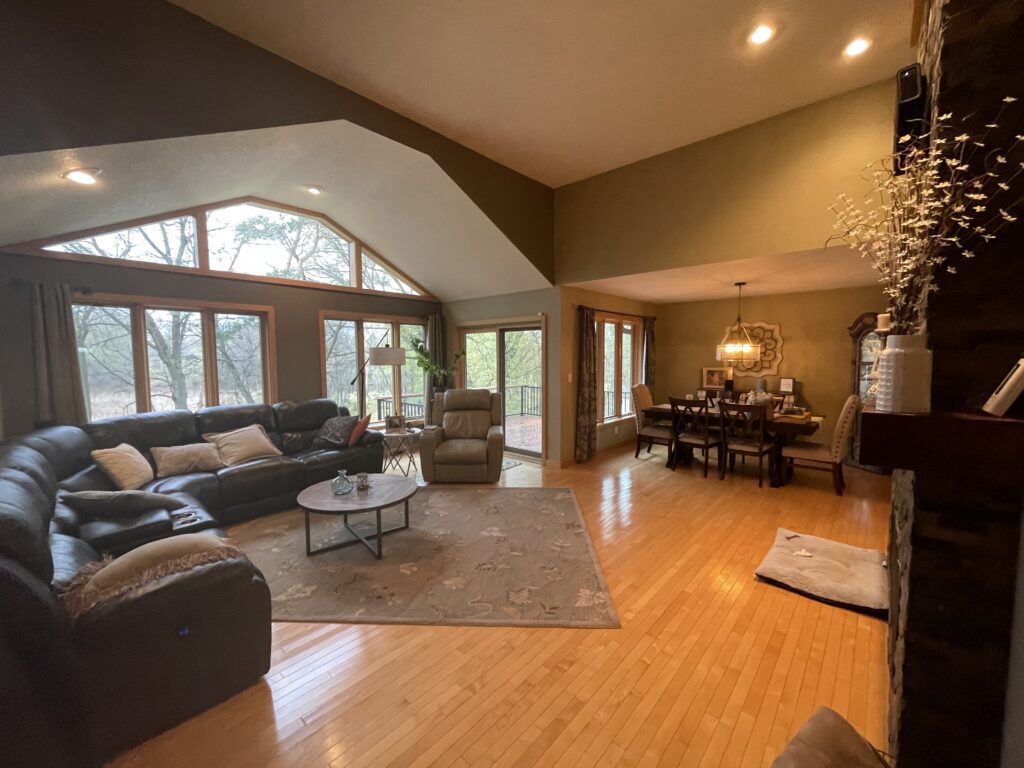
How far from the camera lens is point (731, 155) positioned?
11.9 ft

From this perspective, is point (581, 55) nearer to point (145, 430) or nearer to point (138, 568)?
point (138, 568)

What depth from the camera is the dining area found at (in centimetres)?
416

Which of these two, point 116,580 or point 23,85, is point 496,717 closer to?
point 116,580

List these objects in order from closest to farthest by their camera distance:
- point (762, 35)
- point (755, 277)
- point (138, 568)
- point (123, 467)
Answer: point (138, 568)
point (762, 35)
point (123, 467)
point (755, 277)

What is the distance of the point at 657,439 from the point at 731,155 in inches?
128

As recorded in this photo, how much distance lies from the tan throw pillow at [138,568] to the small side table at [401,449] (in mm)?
2826

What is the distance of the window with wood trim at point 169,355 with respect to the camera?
3830 mm

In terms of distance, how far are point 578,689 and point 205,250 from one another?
17.4ft

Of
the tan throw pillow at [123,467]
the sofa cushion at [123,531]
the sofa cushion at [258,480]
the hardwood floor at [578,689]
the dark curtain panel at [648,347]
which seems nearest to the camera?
the hardwood floor at [578,689]

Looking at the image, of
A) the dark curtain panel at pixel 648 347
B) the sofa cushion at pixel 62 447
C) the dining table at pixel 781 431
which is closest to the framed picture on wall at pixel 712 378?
the dark curtain panel at pixel 648 347

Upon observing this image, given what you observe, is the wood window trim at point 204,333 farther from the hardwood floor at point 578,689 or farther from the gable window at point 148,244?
the hardwood floor at point 578,689

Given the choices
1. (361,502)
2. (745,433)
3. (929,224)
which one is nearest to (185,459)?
(361,502)

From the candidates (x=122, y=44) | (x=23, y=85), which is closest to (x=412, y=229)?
(x=122, y=44)

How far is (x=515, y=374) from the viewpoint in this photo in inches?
236
